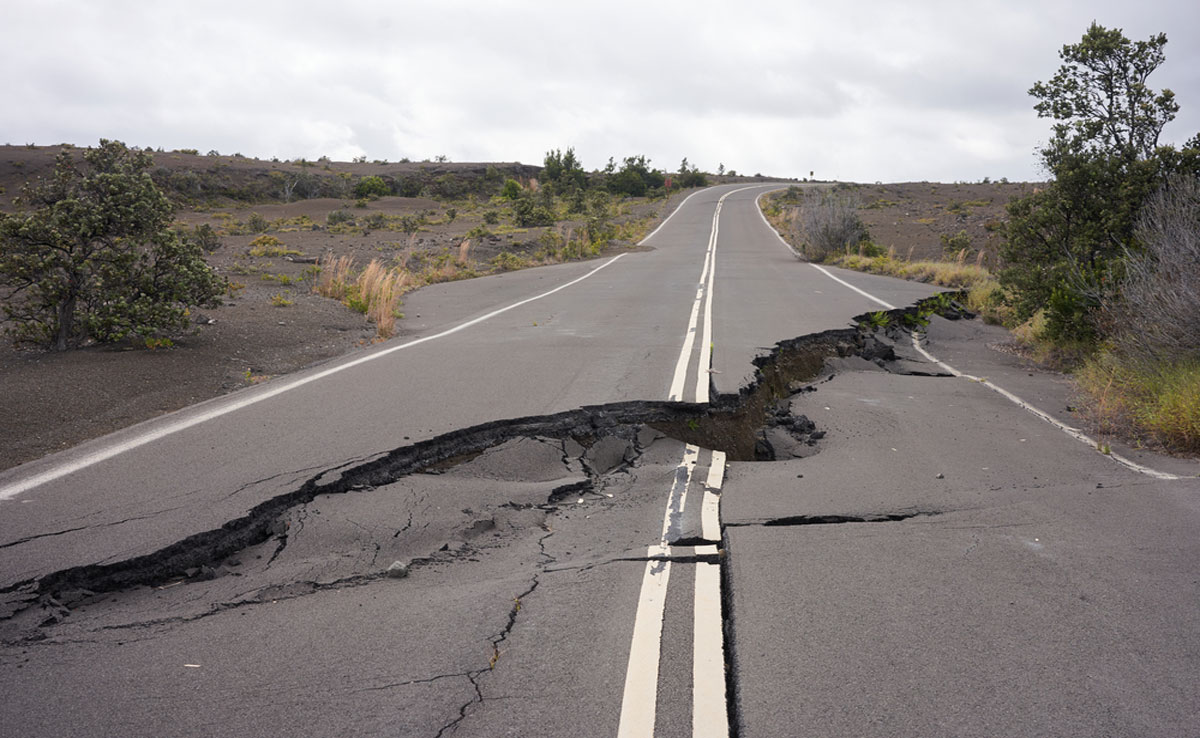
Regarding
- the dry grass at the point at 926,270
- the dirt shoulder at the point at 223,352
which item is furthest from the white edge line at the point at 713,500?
the dry grass at the point at 926,270

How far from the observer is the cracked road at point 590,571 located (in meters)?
2.85

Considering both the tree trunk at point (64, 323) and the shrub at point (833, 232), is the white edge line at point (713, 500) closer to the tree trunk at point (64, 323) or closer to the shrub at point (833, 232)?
the tree trunk at point (64, 323)

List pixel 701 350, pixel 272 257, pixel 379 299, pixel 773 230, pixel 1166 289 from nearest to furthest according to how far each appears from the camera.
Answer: pixel 1166 289 → pixel 701 350 → pixel 379 299 → pixel 272 257 → pixel 773 230

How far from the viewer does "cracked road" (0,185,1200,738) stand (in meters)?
2.85

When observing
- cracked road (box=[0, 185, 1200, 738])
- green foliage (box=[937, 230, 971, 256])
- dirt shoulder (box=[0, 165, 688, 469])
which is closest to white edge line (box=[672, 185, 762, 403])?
cracked road (box=[0, 185, 1200, 738])

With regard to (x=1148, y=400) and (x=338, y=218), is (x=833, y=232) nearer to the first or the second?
(x=1148, y=400)

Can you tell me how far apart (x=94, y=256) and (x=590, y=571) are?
26.8 feet

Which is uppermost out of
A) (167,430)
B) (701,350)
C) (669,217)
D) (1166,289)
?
(669,217)

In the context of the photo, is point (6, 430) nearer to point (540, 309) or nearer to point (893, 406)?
point (893, 406)

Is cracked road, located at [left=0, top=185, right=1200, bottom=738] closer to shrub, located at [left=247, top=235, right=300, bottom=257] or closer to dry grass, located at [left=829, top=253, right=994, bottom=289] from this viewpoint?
dry grass, located at [left=829, top=253, right=994, bottom=289]

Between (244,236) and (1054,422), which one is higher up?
(244,236)

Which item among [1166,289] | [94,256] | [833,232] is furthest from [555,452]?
[833,232]

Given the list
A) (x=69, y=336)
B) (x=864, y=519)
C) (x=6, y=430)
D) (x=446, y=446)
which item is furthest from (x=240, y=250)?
(x=864, y=519)

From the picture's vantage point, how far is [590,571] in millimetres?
4043
